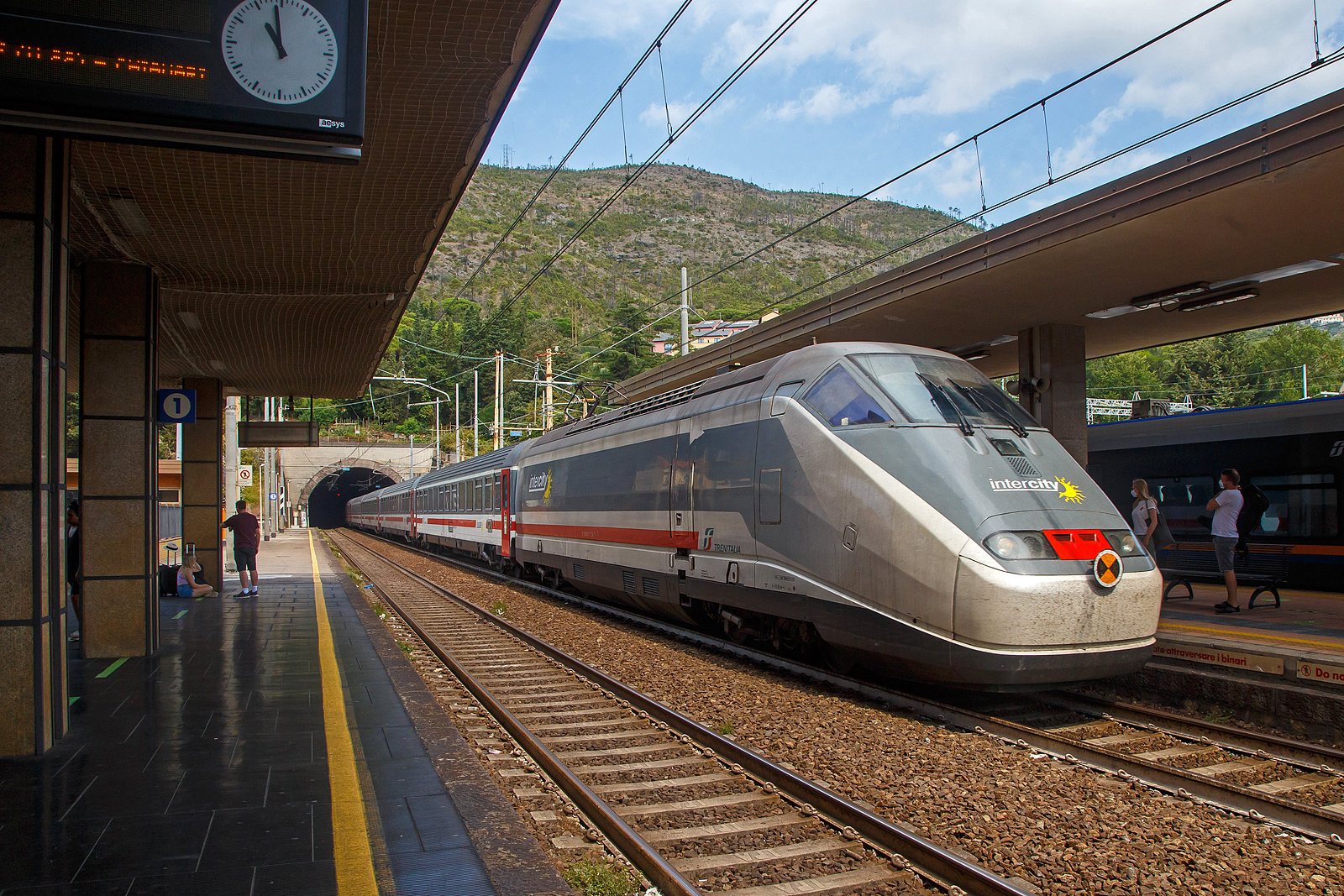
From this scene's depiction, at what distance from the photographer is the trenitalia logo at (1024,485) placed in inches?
261

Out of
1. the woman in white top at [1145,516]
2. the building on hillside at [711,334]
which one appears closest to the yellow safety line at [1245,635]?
the woman in white top at [1145,516]

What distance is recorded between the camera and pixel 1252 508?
1374cm

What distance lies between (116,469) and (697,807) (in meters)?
7.51

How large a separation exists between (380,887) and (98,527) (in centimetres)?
741

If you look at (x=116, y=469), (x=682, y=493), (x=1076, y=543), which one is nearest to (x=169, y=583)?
(x=116, y=469)

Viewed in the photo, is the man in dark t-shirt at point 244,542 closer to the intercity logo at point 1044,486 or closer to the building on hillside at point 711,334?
the building on hillside at point 711,334

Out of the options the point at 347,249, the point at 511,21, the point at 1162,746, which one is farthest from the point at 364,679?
the point at 1162,746

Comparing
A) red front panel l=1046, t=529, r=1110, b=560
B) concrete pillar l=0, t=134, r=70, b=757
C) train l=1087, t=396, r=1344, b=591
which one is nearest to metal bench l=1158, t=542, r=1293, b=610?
train l=1087, t=396, r=1344, b=591

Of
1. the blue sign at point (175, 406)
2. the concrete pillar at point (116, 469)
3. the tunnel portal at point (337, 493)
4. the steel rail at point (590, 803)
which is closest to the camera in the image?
the steel rail at point (590, 803)

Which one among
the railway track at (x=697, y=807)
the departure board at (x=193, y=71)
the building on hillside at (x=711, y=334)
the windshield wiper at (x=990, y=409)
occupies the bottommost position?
the railway track at (x=697, y=807)

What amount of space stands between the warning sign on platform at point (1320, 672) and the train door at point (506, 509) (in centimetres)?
1447

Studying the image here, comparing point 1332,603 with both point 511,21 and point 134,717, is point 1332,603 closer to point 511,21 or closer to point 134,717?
point 511,21

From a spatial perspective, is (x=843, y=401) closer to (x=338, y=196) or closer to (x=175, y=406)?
(x=338, y=196)

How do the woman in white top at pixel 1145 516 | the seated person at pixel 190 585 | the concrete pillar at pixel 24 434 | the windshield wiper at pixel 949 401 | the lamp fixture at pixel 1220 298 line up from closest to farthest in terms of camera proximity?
the concrete pillar at pixel 24 434 → the windshield wiper at pixel 949 401 → the woman in white top at pixel 1145 516 → the lamp fixture at pixel 1220 298 → the seated person at pixel 190 585
